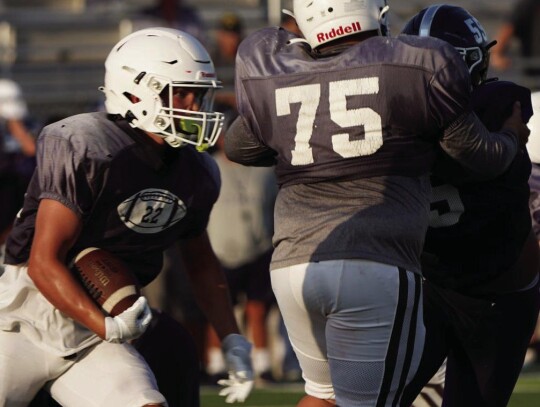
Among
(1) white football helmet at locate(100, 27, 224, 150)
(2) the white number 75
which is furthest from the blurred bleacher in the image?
(2) the white number 75

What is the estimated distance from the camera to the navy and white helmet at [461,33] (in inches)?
160

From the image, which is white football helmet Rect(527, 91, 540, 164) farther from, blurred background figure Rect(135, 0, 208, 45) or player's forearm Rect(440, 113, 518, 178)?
blurred background figure Rect(135, 0, 208, 45)

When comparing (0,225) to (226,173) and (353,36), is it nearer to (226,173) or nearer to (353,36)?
(226,173)

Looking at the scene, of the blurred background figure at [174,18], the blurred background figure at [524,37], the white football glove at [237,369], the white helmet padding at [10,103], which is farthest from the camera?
the blurred background figure at [524,37]

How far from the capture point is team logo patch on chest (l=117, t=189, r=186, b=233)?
12.9 ft

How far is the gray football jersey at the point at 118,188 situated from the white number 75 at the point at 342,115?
62 cm

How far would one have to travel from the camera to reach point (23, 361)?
389cm

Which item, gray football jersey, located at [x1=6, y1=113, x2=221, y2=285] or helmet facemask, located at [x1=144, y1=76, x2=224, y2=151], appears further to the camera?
helmet facemask, located at [x1=144, y1=76, x2=224, y2=151]

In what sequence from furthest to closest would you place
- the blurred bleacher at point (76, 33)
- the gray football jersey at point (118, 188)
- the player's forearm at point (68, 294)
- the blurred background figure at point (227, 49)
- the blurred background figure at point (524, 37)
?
the blurred bleacher at point (76, 33) < the blurred background figure at point (524, 37) < the blurred background figure at point (227, 49) < the gray football jersey at point (118, 188) < the player's forearm at point (68, 294)

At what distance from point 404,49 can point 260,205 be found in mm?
4842

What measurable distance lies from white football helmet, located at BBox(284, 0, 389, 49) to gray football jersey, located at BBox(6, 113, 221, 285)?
0.66m

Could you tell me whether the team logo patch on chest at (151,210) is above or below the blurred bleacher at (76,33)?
above

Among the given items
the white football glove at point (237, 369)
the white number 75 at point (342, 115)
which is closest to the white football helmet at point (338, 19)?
the white number 75 at point (342, 115)

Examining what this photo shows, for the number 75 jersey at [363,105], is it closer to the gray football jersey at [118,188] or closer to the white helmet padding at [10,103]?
the gray football jersey at [118,188]
